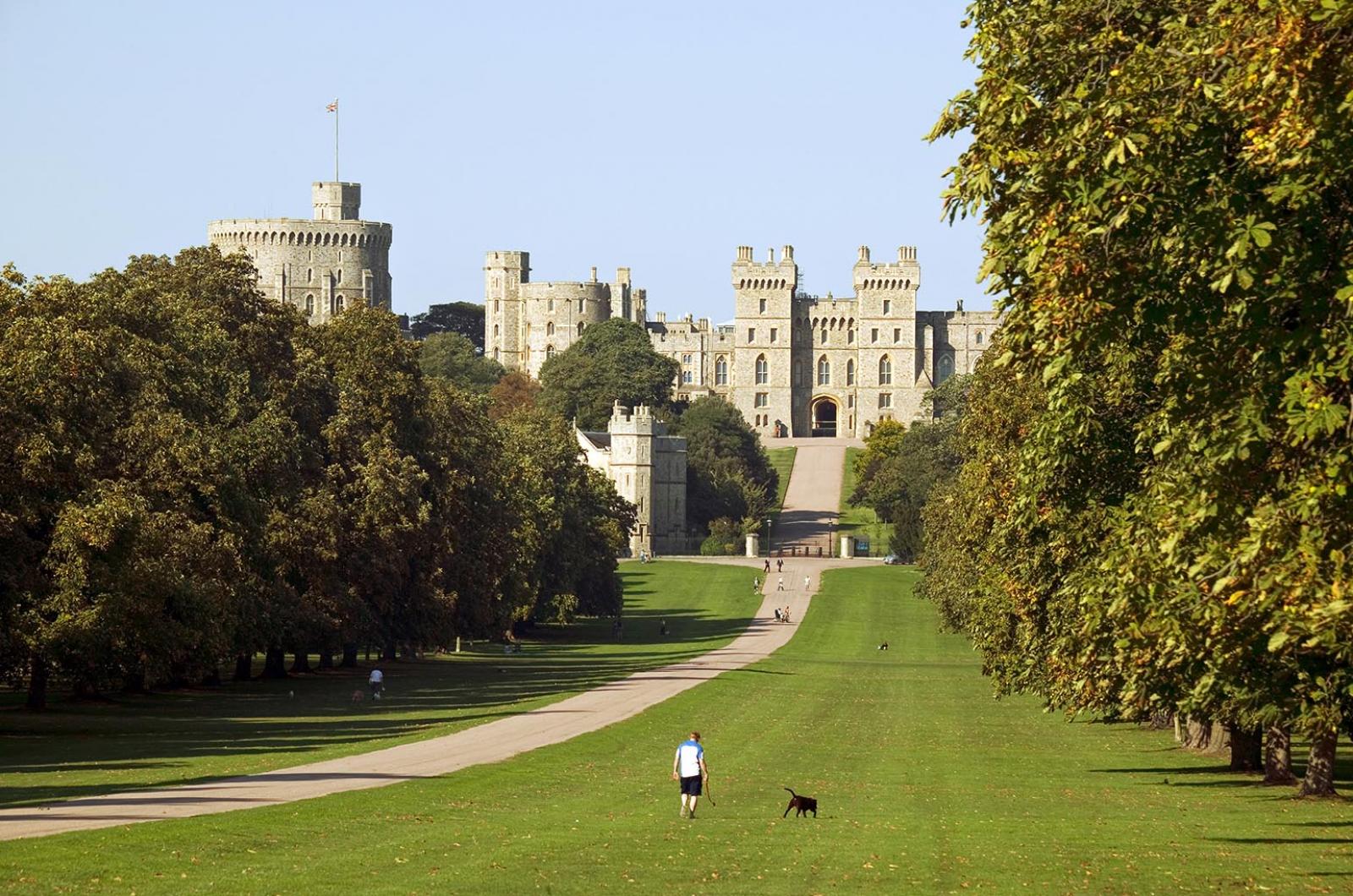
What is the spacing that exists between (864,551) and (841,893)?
106m

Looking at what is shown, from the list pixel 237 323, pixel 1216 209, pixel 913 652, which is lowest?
pixel 913 652

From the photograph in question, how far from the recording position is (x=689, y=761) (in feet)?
83.3

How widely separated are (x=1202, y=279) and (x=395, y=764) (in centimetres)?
1893

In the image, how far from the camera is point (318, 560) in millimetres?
50875

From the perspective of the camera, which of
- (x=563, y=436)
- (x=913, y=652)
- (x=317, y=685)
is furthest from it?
(x=563, y=436)

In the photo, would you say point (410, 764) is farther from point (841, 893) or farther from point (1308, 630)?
point (1308, 630)

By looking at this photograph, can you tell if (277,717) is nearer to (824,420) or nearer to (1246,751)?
(1246,751)

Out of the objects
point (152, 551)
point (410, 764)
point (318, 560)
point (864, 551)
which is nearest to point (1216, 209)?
point (410, 764)

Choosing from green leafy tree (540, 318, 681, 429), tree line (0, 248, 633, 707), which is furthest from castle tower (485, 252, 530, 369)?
tree line (0, 248, 633, 707)

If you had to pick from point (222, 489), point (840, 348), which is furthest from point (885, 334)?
point (222, 489)

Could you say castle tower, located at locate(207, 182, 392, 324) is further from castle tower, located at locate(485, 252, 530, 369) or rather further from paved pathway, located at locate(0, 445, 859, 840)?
paved pathway, located at locate(0, 445, 859, 840)

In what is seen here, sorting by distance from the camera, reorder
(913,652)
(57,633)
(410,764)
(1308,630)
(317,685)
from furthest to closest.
Result: (913,652), (317,685), (57,633), (410,764), (1308,630)

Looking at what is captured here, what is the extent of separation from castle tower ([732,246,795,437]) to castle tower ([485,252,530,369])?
28904mm

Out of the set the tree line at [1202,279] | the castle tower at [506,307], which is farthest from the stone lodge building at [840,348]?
the tree line at [1202,279]
